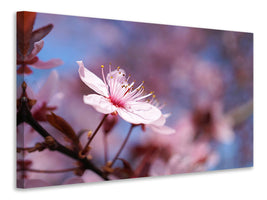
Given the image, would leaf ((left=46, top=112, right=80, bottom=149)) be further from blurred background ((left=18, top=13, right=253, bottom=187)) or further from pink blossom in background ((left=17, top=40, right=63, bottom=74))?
pink blossom in background ((left=17, top=40, right=63, bottom=74))

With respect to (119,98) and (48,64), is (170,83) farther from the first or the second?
(48,64)

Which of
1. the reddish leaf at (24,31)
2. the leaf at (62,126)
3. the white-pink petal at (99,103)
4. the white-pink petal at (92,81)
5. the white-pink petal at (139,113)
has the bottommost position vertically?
the leaf at (62,126)

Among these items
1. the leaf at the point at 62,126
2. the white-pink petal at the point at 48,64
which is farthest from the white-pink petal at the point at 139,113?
the white-pink petal at the point at 48,64

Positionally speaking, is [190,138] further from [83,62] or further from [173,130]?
[83,62]

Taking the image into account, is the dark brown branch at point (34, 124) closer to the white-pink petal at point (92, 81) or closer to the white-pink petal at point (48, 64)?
the white-pink petal at point (48, 64)
